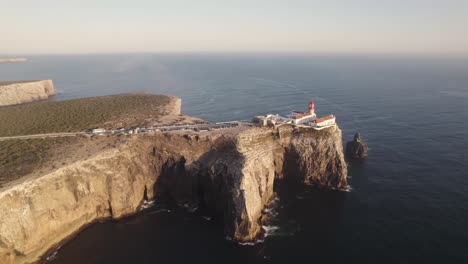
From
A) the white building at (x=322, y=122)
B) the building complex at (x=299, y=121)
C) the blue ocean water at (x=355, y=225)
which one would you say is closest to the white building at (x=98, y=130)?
the blue ocean water at (x=355, y=225)

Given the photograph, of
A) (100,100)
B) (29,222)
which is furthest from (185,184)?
(100,100)

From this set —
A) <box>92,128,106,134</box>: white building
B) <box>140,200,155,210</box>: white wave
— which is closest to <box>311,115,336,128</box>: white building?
<box>140,200,155,210</box>: white wave

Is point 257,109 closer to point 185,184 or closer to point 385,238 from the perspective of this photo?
point 185,184

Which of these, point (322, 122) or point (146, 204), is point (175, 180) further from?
point (322, 122)

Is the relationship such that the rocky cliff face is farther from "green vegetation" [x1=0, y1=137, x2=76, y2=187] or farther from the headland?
"green vegetation" [x1=0, y1=137, x2=76, y2=187]

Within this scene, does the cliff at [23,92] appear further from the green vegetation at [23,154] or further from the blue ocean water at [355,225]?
the blue ocean water at [355,225]
